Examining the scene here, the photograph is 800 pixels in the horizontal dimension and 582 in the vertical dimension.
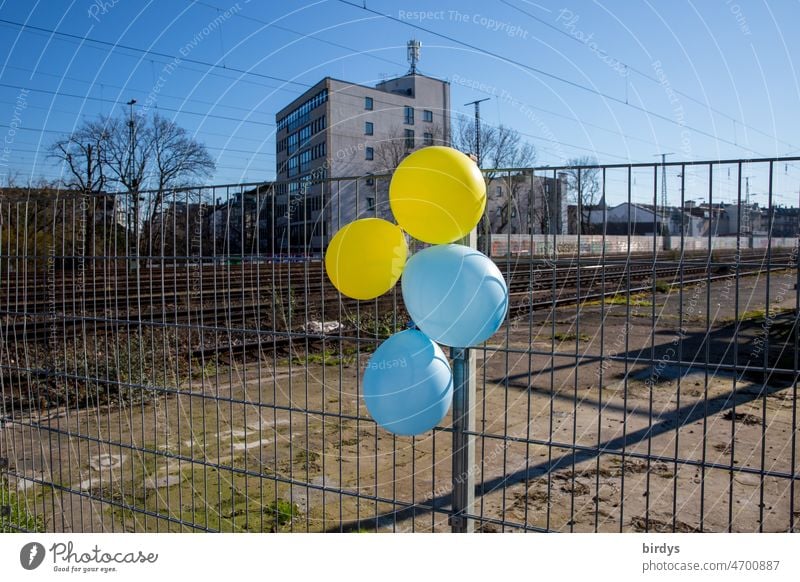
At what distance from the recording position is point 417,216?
2422 millimetres

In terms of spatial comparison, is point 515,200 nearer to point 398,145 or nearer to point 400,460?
point 400,460

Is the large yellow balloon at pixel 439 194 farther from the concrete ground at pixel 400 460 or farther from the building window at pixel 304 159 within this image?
the building window at pixel 304 159

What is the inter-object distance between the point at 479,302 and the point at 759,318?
13.5 metres

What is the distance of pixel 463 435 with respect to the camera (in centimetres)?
250

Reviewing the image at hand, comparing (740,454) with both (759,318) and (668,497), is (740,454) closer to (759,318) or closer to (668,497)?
(668,497)

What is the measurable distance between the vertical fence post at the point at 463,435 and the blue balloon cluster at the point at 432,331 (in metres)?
0.07

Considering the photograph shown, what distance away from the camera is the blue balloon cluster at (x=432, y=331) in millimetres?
2301

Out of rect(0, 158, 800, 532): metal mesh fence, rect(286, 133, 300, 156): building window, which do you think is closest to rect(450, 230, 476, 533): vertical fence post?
rect(0, 158, 800, 532): metal mesh fence

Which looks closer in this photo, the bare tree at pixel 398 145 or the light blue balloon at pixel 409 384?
the light blue balloon at pixel 409 384

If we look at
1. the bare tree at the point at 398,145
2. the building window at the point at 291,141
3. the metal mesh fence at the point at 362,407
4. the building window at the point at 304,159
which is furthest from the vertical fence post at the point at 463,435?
the building window at the point at 291,141

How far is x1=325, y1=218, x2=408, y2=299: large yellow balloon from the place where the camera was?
2.54 m

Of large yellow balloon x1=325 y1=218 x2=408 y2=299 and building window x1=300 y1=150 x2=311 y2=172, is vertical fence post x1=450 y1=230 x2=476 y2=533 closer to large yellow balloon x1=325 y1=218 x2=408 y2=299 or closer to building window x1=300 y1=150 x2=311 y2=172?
large yellow balloon x1=325 y1=218 x2=408 y2=299

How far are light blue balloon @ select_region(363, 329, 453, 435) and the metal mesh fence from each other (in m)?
0.16
